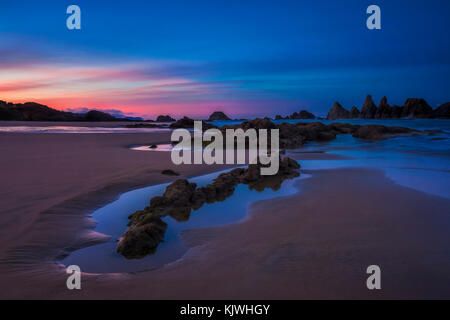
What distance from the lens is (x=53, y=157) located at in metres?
10.2

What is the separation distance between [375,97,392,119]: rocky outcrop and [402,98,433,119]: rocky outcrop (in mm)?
6306

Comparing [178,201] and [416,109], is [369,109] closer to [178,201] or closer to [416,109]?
[416,109]

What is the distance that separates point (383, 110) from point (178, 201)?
352ft

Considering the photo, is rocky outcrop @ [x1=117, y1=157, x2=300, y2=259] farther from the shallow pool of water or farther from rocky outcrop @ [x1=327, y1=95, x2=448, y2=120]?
rocky outcrop @ [x1=327, y1=95, x2=448, y2=120]

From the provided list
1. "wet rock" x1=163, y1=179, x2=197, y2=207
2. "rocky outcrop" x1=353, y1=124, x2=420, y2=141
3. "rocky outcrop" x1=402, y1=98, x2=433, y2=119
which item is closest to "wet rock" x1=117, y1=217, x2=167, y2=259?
"wet rock" x1=163, y1=179, x2=197, y2=207

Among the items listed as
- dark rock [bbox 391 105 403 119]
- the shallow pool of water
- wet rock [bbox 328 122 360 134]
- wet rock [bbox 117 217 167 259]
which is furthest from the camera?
dark rock [bbox 391 105 403 119]

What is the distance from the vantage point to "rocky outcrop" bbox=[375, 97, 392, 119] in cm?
9512

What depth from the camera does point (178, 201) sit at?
5434 millimetres

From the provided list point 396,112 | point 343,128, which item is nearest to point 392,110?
point 396,112

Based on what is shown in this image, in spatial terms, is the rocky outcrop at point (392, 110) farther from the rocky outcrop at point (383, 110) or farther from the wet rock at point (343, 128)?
the wet rock at point (343, 128)

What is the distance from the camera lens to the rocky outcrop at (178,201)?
360 centimetres

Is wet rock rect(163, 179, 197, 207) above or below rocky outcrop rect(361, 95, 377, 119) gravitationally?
below

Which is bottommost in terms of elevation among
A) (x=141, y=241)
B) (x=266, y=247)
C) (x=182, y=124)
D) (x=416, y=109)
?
(x=266, y=247)

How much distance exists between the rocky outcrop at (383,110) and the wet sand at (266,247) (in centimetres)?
10224
